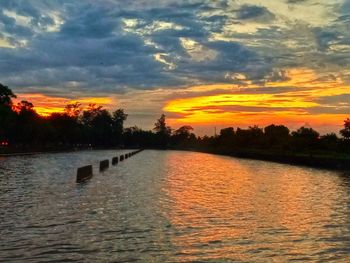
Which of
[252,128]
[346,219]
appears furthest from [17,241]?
[252,128]

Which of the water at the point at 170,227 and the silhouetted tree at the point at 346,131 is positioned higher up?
the silhouetted tree at the point at 346,131

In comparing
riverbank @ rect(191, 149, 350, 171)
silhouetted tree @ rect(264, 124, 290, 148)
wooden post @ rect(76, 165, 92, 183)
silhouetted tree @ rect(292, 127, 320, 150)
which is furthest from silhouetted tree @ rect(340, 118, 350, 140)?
wooden post @ rect(76, 165, 92, 183)

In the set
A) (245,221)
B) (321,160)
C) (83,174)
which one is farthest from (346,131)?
(245,221)

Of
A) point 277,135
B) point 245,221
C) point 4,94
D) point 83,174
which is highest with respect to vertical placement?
point 4,94

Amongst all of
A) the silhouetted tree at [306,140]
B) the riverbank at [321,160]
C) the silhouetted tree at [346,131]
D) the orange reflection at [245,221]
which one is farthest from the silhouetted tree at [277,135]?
the orange reflection at [245,221]

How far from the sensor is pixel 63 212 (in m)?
20.3

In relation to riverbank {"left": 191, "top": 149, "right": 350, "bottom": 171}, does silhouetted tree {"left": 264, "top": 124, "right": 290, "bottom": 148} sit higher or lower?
higher

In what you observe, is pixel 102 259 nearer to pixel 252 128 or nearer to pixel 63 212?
pixel 63 212

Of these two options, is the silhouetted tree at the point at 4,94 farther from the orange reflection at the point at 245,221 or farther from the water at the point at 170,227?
the orange reflection at the point at 245,221

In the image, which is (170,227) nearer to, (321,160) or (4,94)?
(321,160)

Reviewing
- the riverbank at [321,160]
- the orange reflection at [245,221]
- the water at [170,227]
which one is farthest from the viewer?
the riverbank at [321,160]

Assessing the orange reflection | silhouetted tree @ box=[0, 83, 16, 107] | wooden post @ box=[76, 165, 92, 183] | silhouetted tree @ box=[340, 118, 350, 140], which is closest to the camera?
the orange reflection

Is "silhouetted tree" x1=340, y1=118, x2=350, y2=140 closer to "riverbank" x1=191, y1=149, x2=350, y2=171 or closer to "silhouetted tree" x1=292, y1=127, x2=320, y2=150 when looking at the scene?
"riverbank" x1=191, y1=149, x2=350, y2=171

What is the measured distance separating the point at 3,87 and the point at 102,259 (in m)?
93.0
